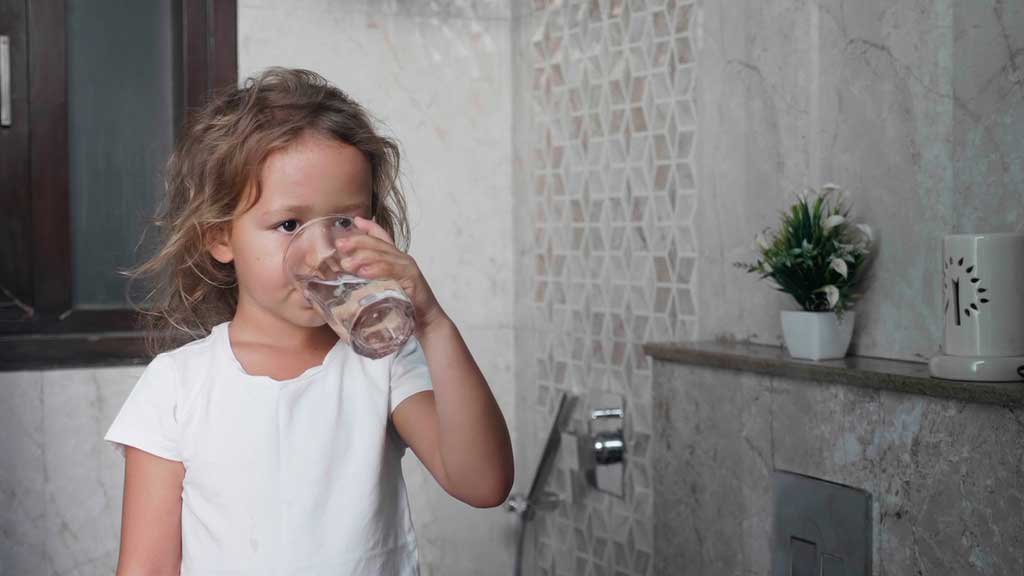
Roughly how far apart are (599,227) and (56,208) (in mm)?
874

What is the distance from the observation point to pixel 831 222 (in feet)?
3.92

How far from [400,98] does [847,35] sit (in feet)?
2.95

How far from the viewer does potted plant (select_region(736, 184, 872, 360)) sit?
3.92ft

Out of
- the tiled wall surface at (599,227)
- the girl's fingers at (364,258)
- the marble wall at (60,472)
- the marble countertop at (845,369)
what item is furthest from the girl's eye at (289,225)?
the marble wall at (60,472)

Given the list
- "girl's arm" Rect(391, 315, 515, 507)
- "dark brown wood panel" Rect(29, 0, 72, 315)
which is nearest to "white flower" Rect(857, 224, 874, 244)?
"girl's arm" Rect(391, 315, 515, 507)

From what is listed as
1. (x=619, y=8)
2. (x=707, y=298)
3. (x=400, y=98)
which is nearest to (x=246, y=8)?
(x=400, y=98)

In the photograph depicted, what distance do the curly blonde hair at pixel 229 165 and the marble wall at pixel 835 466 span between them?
459 millimetres

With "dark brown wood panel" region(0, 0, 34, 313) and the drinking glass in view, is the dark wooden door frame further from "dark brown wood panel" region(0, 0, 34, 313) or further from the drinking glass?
the drinking glass

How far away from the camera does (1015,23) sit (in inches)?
40.4

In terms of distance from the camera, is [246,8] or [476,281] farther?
[476,281]

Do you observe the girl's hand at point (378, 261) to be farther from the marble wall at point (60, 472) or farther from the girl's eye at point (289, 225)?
the marble wall at point (60, 472)

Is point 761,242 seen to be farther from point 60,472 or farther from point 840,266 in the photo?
point 60,472

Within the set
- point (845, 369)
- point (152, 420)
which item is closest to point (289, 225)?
point (152, 420)

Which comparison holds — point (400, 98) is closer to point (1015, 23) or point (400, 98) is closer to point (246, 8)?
point (246, 8)
